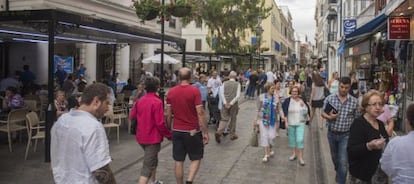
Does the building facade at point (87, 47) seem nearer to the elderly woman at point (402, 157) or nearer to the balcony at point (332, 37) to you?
the elderly woman at point (402, 157)

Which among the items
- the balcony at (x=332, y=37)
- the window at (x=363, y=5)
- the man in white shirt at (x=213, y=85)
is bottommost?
the man in white shirt at (x=213, y=85)

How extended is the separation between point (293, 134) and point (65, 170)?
19.5 feet

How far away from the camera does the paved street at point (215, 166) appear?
7316 millimetres

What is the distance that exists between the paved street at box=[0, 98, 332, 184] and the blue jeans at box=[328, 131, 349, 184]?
46.5 inches

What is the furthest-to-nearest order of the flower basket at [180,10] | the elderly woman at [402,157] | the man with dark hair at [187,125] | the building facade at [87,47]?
the building facade at [87,47] < the flower basket at [180,10] < the man with dark hair at [187,125] < the elderly woman at [402,157]

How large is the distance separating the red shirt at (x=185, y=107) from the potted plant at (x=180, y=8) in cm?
508

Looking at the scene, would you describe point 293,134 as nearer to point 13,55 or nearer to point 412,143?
point 412,143

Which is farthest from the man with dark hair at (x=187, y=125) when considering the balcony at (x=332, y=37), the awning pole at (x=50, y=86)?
the balcony at (x=332, y=37)

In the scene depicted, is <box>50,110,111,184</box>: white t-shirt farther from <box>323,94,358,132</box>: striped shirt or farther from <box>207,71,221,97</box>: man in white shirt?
<box>207,71,221,97</box>: man in white shirt

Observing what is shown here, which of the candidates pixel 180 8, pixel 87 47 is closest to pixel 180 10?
pixel 180 8

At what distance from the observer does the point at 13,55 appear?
20719 mm

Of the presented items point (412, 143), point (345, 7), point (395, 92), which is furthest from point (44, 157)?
point (345, 7)

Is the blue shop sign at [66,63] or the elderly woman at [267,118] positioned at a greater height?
the blue shop sign at [66,63]

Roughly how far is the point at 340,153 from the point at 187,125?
2061 millimetres
